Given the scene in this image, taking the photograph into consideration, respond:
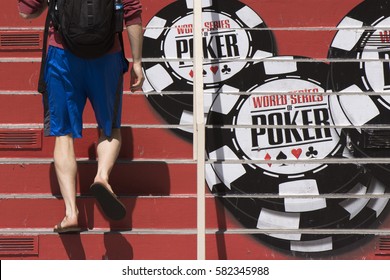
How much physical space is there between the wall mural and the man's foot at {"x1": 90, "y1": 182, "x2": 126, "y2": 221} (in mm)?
825

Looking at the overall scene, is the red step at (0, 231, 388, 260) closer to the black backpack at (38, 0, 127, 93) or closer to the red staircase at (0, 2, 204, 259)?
the red staircase at (0, 2, 204, 259)

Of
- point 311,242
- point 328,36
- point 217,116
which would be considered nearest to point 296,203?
point 311,242

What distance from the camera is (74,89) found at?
18.0 feet

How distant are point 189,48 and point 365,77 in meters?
1.17

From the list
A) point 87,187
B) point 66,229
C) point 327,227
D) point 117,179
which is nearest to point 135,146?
point 117,179

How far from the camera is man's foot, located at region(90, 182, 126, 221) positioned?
5184mm

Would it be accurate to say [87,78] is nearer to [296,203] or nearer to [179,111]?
[179,111]

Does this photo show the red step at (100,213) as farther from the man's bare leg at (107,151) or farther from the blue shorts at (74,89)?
the blue shorts at (74,89)

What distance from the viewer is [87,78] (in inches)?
216

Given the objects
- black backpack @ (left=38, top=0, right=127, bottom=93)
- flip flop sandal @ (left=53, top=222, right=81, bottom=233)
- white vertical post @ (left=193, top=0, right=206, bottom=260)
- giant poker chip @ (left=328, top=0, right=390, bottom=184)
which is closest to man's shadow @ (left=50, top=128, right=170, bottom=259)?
flip flop sandal @ (left=53, top=222, right=81, bottom=233)

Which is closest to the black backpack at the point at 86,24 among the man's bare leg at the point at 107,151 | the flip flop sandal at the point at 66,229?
the man's bare leg at the point at 107,151

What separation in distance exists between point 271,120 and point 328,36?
0.71 meters

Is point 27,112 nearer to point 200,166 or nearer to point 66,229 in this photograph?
point 66,229

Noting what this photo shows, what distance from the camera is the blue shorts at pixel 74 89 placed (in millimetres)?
5449
